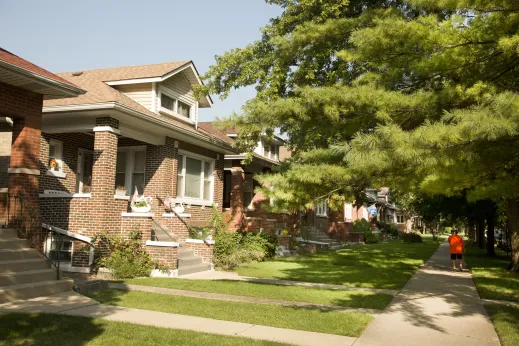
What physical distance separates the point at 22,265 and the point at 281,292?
215 inches

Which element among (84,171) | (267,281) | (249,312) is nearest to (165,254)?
(267,281)

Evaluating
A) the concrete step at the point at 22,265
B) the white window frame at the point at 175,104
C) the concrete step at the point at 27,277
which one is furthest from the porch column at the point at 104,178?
the white window frame at the point at 175,104

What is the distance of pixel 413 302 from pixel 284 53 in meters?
8.08

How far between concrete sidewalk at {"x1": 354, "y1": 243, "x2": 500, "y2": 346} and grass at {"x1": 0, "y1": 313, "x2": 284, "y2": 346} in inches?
83.4

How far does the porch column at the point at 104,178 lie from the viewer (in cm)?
1245

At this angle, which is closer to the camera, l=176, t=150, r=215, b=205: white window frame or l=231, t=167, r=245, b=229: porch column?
l=176, t=150, r=215, b=205: white window frame

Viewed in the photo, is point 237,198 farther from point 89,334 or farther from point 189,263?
point 89,334

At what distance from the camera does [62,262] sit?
12297 mm

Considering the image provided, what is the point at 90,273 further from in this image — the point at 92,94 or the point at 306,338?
the point at 306,338

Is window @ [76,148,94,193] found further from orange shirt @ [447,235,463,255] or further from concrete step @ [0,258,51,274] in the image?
orange shirt @ [447,235,463,255]

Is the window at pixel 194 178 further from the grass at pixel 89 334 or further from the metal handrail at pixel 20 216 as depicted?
the grass at pixel 89 334

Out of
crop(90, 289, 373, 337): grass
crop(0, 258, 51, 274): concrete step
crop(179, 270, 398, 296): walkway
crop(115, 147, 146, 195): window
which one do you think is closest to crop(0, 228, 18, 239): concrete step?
crop(0, 258, 51, 274): concrete step

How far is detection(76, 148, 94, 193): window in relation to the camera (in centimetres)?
1492

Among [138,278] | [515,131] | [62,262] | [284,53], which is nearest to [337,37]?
[284,53]
